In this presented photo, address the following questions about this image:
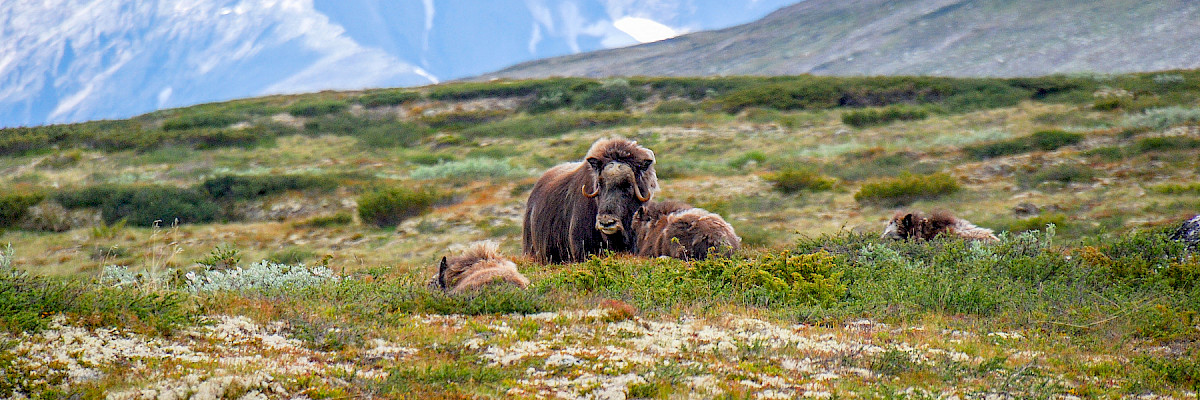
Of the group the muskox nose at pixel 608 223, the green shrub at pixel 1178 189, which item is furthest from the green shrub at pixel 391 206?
the green shrub at pixel 1178 189

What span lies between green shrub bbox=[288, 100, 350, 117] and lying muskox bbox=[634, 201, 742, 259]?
37063 mm

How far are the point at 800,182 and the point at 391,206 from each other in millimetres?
11187

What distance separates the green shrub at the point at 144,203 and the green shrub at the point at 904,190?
59.2ft

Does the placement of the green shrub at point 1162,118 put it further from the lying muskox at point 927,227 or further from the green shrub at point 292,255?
the green shrub at point 292,255

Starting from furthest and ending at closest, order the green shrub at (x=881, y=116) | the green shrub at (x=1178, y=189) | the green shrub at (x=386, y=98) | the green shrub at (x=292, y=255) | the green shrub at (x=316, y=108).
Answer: the green shrub at (x=386, y=98) < the green shrub at (x=316, y=108) < the green shrub at (x=881, y=116) < the green shrub at (x=1178, y=189) < the green shrub at (x=292, y=255)

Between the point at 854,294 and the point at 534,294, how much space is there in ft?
9.82

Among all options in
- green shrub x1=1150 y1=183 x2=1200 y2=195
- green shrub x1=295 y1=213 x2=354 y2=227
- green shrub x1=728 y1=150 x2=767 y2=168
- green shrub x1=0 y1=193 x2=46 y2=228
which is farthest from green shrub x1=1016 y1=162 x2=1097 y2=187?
green shrub x1=0 y1=193 x2=46 y2=228

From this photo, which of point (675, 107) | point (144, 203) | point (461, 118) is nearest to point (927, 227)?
point (144, 203)

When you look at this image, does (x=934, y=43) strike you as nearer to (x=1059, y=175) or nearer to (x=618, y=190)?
(x=1059, y=175)

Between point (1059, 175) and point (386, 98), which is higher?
point (386, 98)

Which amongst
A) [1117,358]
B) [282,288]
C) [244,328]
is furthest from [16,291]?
[1117,358]

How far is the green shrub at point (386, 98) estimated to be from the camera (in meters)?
47.8

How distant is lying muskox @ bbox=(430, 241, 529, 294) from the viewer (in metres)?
8.12

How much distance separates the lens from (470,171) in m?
29.3
